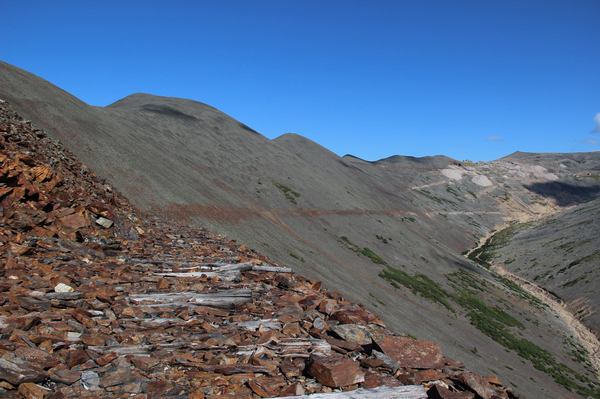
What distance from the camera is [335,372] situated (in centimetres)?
654

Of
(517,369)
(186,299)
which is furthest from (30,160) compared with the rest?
(517,369)

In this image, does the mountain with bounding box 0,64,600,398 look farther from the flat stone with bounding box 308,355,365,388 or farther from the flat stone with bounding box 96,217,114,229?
the flat stone with bounding box 308,355,365,388

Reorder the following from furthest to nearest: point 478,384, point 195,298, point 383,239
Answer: point 383,239 < point 195,298 < point 478,384

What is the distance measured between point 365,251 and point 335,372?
49.6m

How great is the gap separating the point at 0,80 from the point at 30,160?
3160 cm

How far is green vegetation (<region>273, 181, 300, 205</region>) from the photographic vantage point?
62.8 m

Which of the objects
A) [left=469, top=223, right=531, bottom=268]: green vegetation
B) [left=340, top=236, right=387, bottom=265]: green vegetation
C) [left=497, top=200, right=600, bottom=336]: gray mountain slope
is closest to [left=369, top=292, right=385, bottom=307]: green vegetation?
[left=340, top=236, right=387, bottom=265]: green vegetation

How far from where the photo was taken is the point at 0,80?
1572 inches

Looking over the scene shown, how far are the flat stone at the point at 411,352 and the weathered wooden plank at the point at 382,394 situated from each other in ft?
3.31

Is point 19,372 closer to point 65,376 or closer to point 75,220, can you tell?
point 65,376

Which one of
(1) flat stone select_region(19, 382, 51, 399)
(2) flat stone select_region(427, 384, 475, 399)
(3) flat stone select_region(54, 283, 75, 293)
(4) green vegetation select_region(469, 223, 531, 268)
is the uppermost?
(4) green vegetation select_region(469, 223, 531, 268)

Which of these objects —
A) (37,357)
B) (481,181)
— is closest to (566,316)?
(37,357)

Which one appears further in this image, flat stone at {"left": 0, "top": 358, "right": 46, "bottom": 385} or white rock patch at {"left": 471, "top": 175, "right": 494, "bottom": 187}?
white rock patch at {"left": 471, "top": 175, "right": 494, "bottom": 187}

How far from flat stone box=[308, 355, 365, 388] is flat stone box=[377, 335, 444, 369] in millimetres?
1138
